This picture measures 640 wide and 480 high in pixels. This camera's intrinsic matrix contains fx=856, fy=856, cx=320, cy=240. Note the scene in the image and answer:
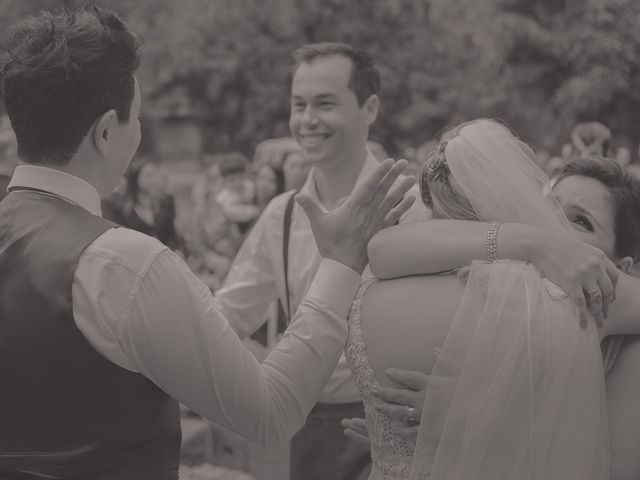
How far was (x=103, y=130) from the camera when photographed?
1.87 meters

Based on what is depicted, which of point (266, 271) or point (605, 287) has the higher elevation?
point (605, 287)

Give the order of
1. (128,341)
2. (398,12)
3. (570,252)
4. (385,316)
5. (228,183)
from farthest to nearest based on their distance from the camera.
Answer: (398,12) → (228,183) → (385,316) → (570,252) → (128,341)

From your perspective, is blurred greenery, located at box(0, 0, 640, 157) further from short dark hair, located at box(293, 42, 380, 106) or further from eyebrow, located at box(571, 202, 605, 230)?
eyebrow, located at box(571, 202, 605, 230)

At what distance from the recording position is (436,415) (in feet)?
6.41

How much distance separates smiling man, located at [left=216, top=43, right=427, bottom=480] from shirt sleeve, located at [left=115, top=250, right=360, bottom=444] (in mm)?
1444

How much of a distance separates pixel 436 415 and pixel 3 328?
96cm

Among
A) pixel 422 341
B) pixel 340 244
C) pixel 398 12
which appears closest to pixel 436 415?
pixel 422 341

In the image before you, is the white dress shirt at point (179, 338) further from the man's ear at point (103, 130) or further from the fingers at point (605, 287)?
the fingers at point (605, 287)

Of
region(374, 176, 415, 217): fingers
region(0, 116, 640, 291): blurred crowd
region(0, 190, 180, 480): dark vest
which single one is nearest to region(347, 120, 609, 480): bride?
region(374, 176, 415, 217): fingers

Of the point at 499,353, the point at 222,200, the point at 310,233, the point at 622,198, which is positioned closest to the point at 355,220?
the point at 499,353

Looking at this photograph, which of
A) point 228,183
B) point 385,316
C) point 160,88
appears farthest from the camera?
point 160,88

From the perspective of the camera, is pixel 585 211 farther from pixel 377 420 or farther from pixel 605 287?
pixel 377 420

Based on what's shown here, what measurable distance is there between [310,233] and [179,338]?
6.56 ft

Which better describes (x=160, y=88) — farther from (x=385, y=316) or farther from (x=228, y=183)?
(x=385, y=316)
